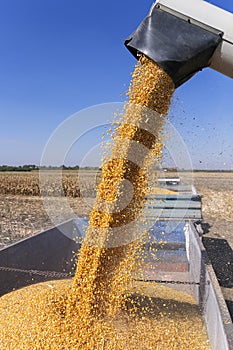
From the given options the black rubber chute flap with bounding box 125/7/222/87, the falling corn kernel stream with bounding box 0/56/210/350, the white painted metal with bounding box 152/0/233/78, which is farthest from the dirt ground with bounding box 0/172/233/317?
the white painted metal with bounding box 152/0/233/78

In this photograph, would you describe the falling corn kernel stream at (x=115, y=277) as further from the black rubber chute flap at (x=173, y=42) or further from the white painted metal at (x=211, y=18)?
the white painted metal at (x=211, y=18)

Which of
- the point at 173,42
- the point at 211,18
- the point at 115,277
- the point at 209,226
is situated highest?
the point at 211,18

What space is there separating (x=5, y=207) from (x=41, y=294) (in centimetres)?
982

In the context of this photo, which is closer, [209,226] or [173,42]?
[173,42]

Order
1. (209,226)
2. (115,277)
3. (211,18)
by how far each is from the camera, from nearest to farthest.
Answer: (211,18)
(115,277)
(209,226)

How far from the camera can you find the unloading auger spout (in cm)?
169

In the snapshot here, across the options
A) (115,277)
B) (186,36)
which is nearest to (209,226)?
(115,277)

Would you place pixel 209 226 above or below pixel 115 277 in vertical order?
above

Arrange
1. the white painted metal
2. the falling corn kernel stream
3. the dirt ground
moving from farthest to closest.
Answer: the dirt ground
the falling corn kernel stream
the white painted metal

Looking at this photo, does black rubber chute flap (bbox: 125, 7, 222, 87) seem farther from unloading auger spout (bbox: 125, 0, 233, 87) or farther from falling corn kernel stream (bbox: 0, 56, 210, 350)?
falling corn kernel stream (bbox: 0, 56, 210, 350)

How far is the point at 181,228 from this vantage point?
14.8 feet

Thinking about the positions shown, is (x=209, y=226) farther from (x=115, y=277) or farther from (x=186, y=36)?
(x=186, y=36)

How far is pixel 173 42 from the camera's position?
1.74 meters

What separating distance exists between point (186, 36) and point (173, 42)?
72mm
